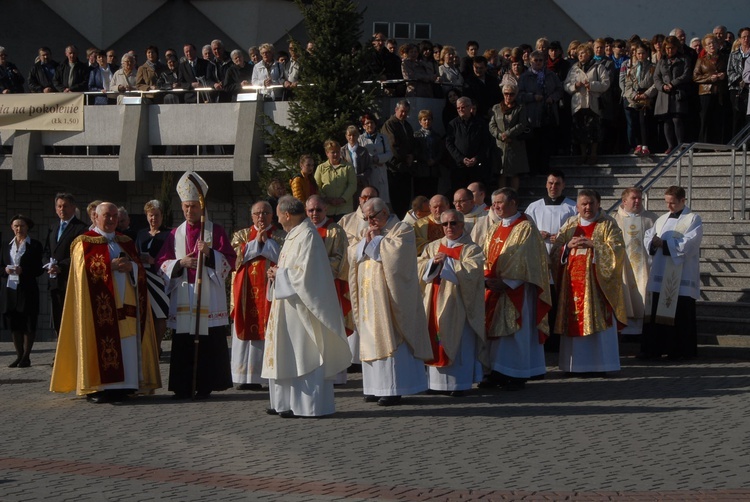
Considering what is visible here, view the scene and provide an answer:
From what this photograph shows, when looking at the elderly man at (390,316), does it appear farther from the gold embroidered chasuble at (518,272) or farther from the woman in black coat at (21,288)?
the woman in black coat at (21,288)

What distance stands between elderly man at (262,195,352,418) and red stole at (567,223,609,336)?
3230mm

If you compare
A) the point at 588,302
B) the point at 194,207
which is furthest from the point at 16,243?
the point at 588,302

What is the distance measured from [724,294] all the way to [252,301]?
619 centimetres

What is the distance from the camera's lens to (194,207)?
40.0 ft

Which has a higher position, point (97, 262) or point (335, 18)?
point (335, 18)

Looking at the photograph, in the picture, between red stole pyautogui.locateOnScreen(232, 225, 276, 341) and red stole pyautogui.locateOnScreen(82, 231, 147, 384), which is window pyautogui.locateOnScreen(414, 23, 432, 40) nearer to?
red stole pyautogui.locateOnScreen(232, 225, 276, 341)

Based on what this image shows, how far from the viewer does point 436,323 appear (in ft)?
39.0

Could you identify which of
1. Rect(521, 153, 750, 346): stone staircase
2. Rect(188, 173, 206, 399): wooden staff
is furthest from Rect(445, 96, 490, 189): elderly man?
Rect(188, 173, 206, 399): wooden staff

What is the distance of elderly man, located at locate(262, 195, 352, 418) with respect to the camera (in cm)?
1069

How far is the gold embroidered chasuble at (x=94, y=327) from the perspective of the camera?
11.5 meters

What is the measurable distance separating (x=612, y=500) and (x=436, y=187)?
10777 mm

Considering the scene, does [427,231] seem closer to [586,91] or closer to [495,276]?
[495,276]

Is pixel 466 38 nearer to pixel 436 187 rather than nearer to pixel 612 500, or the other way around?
pixel 436 187

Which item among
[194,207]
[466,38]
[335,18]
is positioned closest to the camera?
[194,207]
